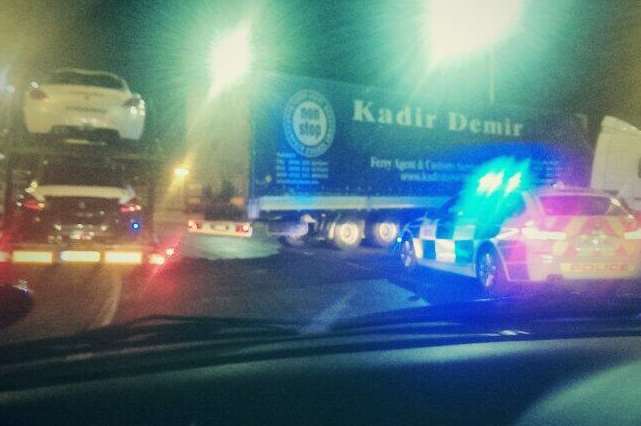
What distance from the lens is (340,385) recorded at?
311cm

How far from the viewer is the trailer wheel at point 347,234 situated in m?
18.3

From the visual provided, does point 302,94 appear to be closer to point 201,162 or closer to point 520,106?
point 201,162

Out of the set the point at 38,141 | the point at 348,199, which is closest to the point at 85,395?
the point at 38,141

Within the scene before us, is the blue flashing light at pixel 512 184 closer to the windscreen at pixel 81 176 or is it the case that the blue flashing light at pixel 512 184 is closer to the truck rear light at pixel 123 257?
the truck rear light at pixel 123 257

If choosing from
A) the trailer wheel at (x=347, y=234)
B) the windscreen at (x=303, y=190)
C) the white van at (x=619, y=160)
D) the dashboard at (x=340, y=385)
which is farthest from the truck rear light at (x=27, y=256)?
the white van at (x=619, y=160)

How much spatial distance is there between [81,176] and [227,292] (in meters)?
2.32

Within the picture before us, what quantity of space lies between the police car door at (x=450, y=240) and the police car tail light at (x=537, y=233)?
3.65 feet

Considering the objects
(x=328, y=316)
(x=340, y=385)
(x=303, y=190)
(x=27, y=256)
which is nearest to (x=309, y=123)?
(x=303, y=190)

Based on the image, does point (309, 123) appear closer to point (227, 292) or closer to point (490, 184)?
point (490, 184)

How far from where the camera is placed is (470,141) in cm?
1962

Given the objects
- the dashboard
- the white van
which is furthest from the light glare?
the dashboard

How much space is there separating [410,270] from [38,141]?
5784 millimetres

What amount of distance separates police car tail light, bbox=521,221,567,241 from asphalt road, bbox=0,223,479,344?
1.10 meters

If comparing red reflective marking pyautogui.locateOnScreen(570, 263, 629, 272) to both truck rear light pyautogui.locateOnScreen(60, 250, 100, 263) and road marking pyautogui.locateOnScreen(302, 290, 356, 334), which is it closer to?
road marking pyautogui.locateOnScreen(302, 290, 356, 334)
